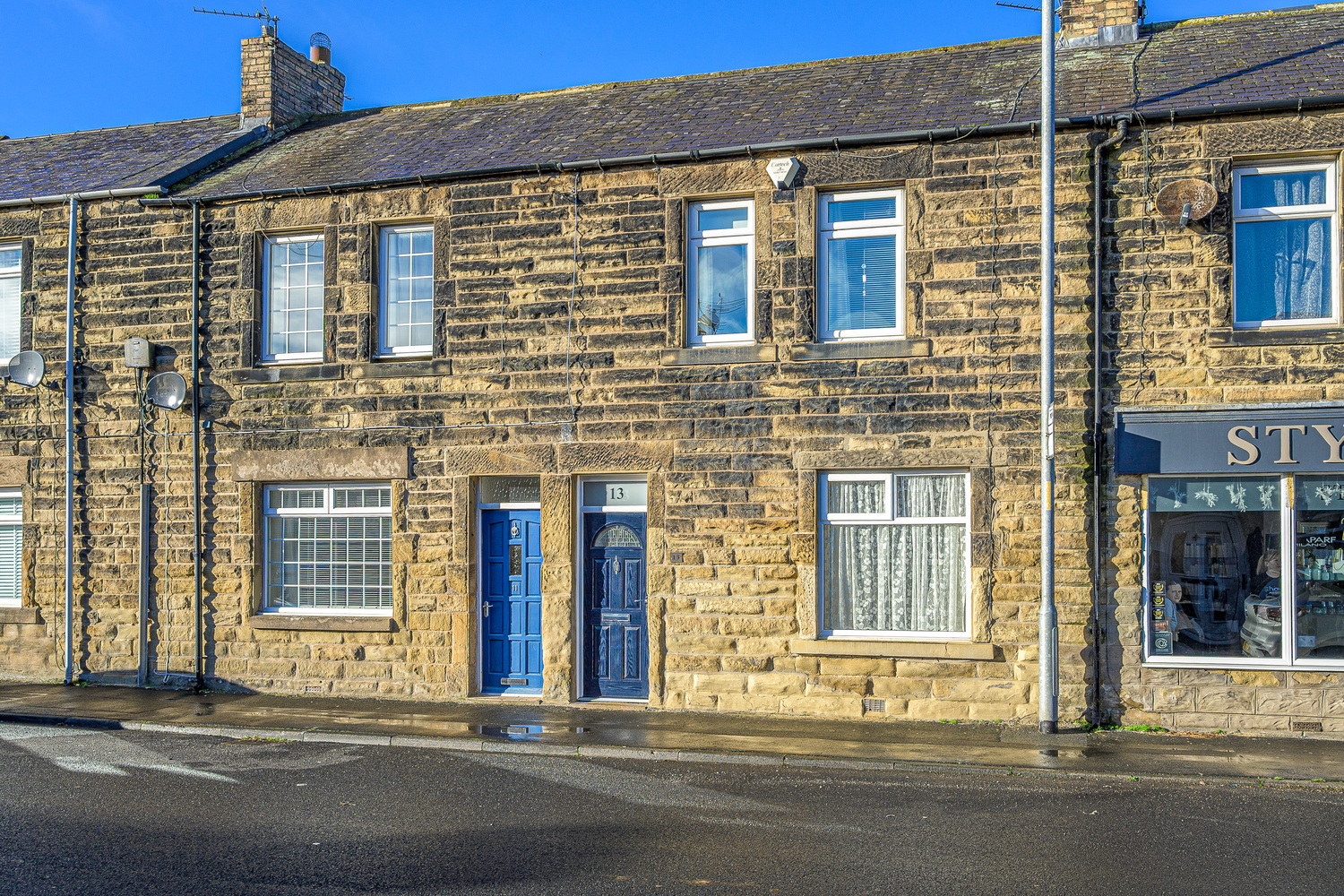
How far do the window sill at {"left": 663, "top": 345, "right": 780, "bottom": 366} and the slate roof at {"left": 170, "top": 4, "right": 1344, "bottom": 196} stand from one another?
2074mm

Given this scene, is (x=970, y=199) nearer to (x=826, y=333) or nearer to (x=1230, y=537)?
(x=826, y=333)

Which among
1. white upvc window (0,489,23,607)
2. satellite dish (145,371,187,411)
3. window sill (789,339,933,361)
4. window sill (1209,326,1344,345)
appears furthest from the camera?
white upvc window (0,489,23,607)

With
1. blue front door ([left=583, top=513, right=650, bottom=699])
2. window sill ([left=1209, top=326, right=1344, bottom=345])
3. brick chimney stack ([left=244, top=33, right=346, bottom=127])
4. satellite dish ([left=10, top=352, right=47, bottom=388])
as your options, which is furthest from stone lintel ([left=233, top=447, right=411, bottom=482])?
window sill ([left=1209, top=326, right=1344, bottom=345])

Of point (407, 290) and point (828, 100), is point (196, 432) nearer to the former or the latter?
point (407, 290)

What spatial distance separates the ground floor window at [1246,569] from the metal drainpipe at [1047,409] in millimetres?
1089

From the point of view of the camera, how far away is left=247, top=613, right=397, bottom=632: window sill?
40.3 feet

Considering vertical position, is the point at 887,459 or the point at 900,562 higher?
the point at 887,459

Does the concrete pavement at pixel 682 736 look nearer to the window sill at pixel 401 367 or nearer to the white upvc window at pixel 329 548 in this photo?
the white upvc window at pixel 329 548

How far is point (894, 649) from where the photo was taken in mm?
10914

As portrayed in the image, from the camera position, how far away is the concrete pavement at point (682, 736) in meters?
9.04

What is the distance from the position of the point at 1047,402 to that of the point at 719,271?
355cm

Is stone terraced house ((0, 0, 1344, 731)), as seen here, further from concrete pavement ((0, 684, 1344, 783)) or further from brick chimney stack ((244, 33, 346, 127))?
brick chimney stack ((244, 33, 346, 127))

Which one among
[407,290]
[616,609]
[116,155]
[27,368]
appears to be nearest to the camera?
[616,609]

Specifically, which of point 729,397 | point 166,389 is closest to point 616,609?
point 729,397
